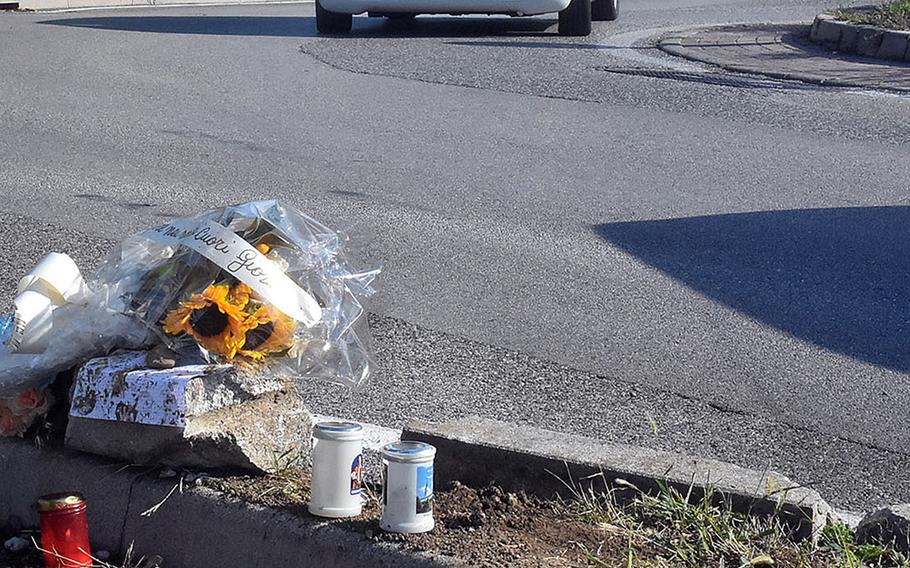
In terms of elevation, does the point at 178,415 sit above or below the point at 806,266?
above

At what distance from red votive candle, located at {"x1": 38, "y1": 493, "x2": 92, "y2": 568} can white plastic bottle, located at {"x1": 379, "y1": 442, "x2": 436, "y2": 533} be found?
0.73 metres

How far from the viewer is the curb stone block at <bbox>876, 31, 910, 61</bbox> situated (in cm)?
1207

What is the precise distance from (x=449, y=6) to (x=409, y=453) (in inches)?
458

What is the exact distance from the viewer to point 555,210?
6930 mm

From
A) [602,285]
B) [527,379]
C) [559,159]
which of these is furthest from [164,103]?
[527,379]

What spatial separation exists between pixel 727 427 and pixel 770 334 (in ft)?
3.36

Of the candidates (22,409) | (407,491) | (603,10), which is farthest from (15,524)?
(603,10)

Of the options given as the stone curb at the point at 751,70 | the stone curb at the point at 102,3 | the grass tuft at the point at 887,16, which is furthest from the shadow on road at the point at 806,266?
the stone curb at the point at 102,3

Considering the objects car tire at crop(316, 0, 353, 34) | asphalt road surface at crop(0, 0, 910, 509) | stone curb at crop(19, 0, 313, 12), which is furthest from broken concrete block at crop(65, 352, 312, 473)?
stone curb at crop(19, 0, 313, 12)

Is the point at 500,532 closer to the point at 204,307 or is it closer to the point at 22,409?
the point at 204,307

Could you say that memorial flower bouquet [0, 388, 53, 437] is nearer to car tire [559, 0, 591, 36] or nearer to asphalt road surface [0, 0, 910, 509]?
asphalt road surface [0, 0, 910, 509]

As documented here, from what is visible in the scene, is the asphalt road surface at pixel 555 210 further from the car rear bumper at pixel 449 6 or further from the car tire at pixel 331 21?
the car tire at pixel 331 21

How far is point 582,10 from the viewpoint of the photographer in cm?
1438

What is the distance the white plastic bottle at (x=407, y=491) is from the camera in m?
2.80
